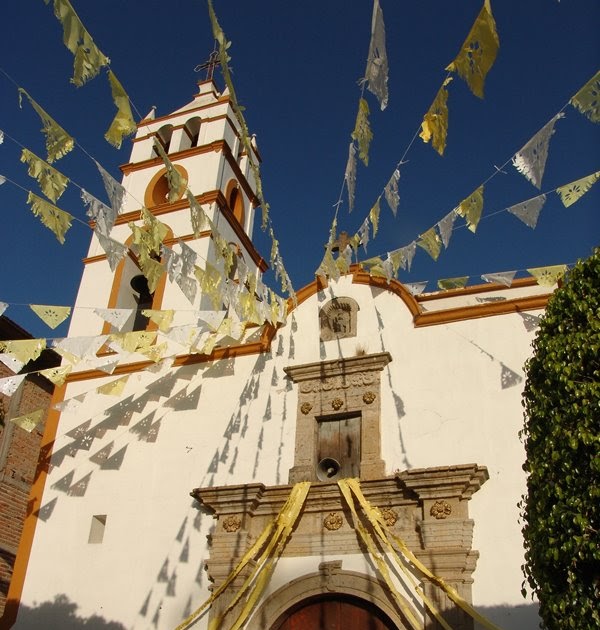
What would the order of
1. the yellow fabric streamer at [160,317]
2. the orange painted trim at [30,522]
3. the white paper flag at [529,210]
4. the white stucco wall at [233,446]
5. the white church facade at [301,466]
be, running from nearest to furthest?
1. the white paper flag at [529,210]
2. the white church facade at [301,466]
3. the white stucco wall at [233,446]
4. the orange painted trim at [30,522]
5. the yellow fabric streamer at [160,317]

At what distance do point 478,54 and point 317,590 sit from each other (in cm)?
647

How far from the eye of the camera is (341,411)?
10.3 metres

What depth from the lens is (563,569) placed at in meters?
6.05

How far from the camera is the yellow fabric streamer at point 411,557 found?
784 centimetres

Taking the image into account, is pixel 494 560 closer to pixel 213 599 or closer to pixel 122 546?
pixel 213 599

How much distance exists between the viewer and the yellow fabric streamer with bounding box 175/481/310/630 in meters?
8.98

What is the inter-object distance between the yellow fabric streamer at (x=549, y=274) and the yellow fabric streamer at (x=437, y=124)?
11.2 feet

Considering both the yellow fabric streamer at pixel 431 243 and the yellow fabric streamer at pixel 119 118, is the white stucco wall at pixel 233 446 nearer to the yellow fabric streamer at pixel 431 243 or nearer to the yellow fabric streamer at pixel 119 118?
the yellow fabric streamer at pixel 431 243

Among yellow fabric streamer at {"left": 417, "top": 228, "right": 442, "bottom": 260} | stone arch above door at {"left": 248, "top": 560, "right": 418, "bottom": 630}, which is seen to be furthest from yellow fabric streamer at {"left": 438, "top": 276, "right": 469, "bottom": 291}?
stone arch above door at {"left": 248, "top": 560, "right": 418, "bottom": 630}

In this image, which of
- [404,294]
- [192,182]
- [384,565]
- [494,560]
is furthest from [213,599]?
[192,182]

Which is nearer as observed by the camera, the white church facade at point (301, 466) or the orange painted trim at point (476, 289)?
the white church facade at point (301, 466)

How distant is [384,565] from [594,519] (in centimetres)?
334

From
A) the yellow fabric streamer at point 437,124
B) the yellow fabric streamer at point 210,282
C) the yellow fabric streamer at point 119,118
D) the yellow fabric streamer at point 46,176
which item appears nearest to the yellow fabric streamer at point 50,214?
the yellow fabric streamer at point 46,176

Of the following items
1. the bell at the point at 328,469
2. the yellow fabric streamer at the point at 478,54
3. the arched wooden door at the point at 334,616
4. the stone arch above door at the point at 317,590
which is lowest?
the arched wooden door at the point at 334,616
